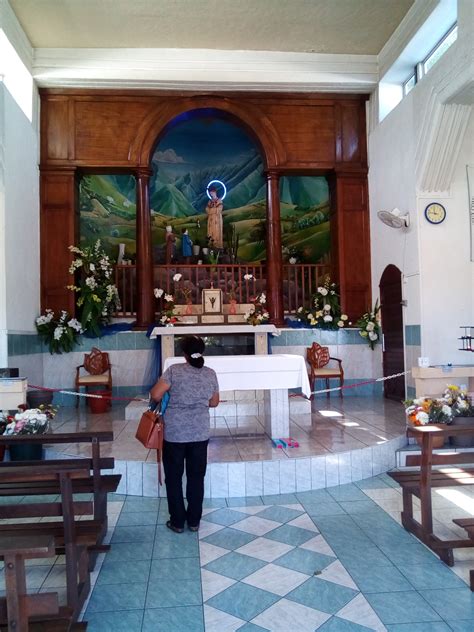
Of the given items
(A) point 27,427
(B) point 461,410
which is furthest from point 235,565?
(B) point 461,410

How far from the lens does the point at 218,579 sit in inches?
142

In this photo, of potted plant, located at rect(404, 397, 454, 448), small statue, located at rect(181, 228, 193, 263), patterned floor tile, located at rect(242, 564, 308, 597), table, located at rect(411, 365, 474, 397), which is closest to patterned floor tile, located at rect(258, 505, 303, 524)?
patterned floor tile, located at rect(242, 564, 308, 597)

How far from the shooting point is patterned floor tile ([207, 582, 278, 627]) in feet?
10.4

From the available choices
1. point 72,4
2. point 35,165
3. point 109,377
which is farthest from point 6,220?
point 72,4

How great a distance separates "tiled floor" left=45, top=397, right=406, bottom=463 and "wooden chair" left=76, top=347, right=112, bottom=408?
53 cm

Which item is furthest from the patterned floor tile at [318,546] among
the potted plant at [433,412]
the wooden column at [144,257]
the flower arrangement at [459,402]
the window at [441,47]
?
the window at [441,47]

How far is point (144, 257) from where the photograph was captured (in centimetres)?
1096

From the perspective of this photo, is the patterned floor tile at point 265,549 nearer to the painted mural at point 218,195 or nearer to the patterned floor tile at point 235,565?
the patterned floor tile at point 235,565

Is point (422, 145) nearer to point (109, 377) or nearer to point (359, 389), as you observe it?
point (359, 389)

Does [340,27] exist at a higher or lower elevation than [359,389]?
higher

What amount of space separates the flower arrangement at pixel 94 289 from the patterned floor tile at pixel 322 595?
25.5 ft

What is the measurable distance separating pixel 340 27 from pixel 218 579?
9716 mm

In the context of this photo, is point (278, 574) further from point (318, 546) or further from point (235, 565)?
point (318, 546)

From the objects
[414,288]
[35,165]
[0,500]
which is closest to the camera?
[0,500]
